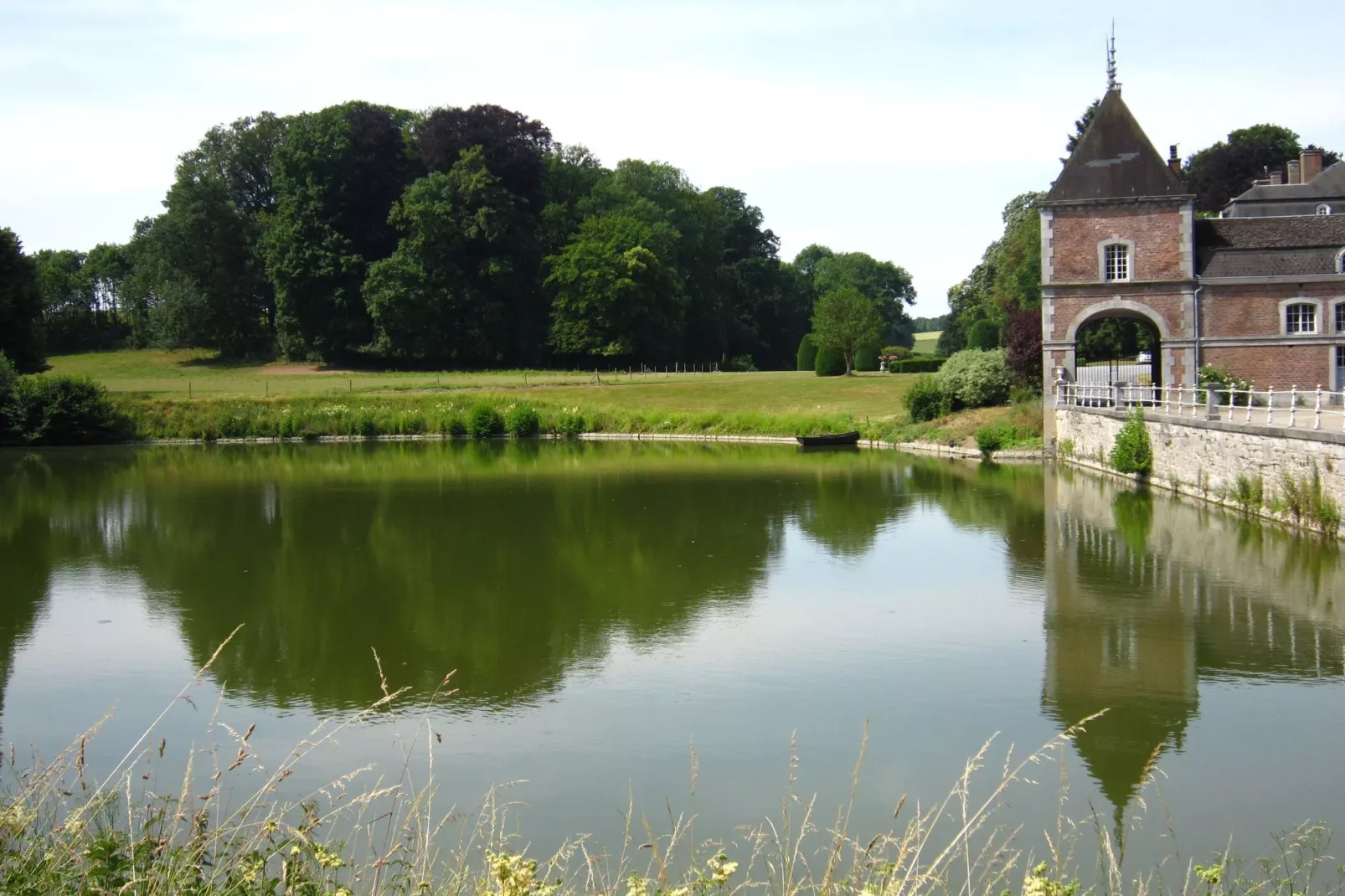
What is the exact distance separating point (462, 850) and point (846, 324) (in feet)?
145

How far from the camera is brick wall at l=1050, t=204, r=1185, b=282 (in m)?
29.3

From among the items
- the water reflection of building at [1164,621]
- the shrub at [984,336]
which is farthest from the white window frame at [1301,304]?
the shrub at [984,336]

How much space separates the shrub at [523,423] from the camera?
41844 millimetres

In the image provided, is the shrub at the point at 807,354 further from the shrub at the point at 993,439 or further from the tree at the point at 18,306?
the tree at the point at 18,306

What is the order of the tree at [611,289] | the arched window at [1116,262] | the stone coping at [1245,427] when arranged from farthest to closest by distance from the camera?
1. the tree at [611,289]
2. the arched window at [1116,262]
3. the stone coping at [1245,427]

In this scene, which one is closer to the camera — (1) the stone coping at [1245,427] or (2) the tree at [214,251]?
(1) the stone coping at [1245,427]

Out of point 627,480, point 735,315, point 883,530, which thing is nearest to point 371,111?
point 735,315

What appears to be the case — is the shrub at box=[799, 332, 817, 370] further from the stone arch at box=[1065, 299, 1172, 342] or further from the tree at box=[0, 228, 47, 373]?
the tree at box=[0, 228, 47, 373]

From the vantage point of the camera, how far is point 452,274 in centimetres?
5688

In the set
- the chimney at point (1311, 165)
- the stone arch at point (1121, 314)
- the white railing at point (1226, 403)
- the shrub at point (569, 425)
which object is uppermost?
the chimney at point (1311, 165)

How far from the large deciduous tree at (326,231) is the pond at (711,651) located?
35506 mm

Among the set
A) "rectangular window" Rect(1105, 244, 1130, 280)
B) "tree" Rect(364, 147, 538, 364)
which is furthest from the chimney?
"tree" Rect(364, 147, 538, 364)

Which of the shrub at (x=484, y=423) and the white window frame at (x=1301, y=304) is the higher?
the white window frame at (x=1301, y=304)

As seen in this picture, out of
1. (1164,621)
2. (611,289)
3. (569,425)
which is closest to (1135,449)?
(1164,621)
